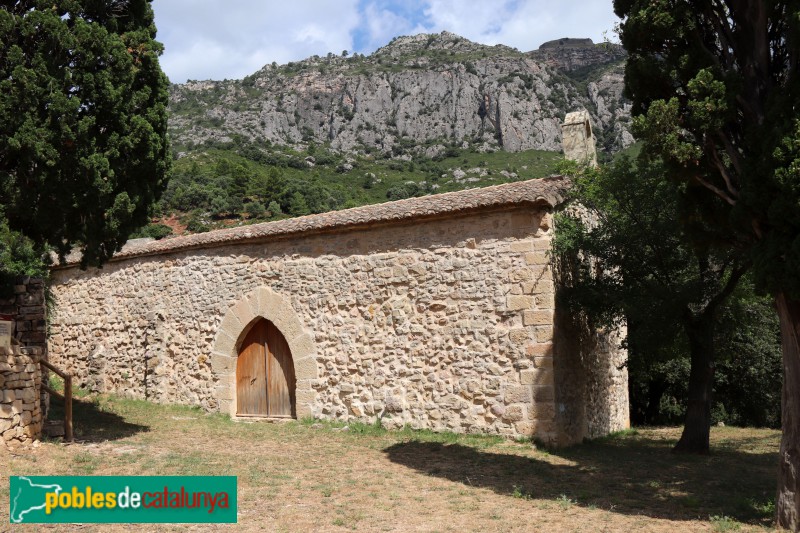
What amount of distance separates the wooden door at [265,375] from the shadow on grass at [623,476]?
10.6 feet

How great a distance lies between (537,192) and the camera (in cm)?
957

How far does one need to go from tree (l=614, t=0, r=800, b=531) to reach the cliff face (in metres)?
38.1

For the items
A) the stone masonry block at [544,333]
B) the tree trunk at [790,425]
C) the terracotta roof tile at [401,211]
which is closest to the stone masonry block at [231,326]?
the terracotta roof tile at [401,211]

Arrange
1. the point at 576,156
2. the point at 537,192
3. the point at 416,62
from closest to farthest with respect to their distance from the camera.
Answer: the point at 537,192, the point at 576,156, the point at 416,62

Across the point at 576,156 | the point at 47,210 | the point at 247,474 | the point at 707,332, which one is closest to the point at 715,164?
the point at 707,332

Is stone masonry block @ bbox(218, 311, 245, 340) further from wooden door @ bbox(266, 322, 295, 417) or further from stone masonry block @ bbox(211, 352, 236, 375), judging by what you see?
wooden door @ bbox(266, 322, 295, 417)

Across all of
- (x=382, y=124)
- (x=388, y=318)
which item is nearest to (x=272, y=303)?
(x=388, y=318)

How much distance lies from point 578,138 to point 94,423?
10.0 metres

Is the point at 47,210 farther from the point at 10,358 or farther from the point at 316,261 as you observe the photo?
the point at 316,261

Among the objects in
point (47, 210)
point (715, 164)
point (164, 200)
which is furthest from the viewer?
point (164, 200)

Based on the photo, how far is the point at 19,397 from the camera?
8.13 metres

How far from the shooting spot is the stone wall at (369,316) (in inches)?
381

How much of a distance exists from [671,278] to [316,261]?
581cm

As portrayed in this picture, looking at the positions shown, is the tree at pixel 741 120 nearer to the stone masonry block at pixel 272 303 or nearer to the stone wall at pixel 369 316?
the stone wall at pixel 369 316
